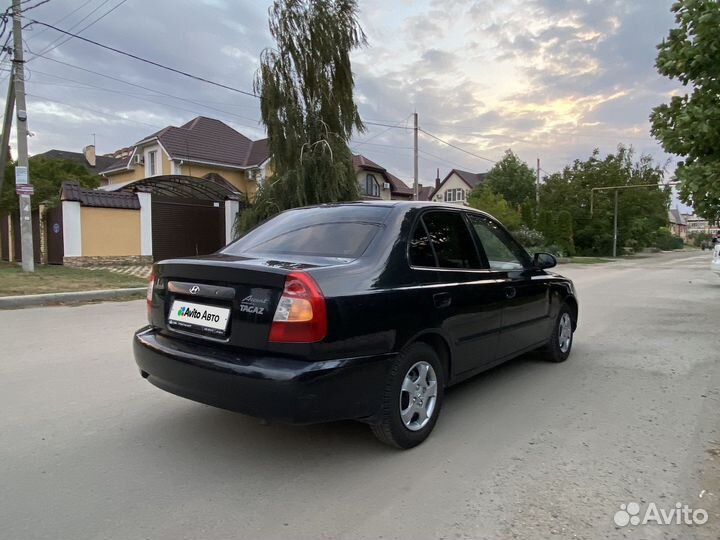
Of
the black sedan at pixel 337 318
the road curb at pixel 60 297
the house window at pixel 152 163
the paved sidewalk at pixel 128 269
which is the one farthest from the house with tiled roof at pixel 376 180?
the black sedan at pixel 337 318

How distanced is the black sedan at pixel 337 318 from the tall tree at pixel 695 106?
11.5ft

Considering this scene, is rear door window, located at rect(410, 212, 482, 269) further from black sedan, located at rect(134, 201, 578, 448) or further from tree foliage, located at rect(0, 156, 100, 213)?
tree foliage, located at rect(0, 156, 100, 213)

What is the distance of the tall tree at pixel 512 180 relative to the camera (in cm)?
5681

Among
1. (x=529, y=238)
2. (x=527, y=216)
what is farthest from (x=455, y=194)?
(x=529, y=238)

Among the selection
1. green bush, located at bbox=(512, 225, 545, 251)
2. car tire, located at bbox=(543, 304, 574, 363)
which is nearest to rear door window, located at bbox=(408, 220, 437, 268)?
car tire, located at bbox=(543, 304, 574, 363)

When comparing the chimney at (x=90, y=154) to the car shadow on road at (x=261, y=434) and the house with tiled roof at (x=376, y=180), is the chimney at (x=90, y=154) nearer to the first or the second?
the house with tiled roof at (x=376, y=180)

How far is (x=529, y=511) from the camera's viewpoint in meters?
2.75

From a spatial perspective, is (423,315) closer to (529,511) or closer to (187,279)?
(529,511)

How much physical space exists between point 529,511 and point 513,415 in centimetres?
145

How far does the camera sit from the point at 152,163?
3083 centimetres

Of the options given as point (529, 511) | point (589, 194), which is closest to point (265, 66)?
point (529, 511)

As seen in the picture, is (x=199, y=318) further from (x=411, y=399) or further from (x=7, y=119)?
(x=7, y=119)

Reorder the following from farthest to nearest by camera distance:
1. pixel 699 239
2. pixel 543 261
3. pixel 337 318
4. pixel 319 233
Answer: pixel 699 239 → pixel 543 261 → pixel 319 233 → pixel 337 318

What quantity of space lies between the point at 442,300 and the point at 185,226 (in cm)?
1925
